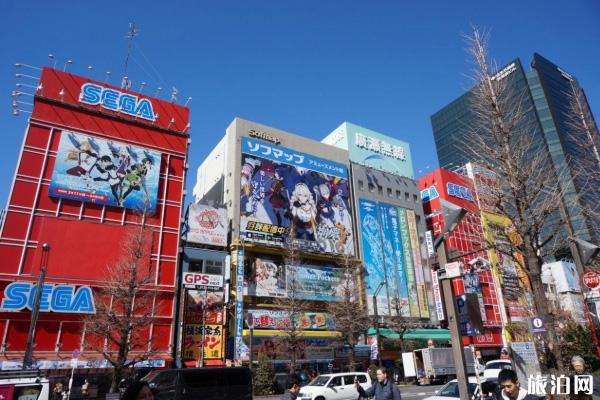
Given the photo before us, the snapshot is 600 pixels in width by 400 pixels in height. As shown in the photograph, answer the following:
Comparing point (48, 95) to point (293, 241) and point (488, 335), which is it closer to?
point (293, 241)

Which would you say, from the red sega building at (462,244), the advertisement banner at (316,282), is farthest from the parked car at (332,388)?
the red sega building at (462,244)

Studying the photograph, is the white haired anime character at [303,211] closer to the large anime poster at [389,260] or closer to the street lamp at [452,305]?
the large anime poster at [389,260]

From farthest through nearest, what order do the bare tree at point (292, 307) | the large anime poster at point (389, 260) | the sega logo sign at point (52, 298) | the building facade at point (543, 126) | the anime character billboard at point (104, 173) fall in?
1. the large anime poster at point (389, 260)
2. the bare tree at point (292, 307)
3. the anime character billboard at point (104, 173)
4. the sega logo sign at point (52, 298)
5. the building facade at point (543, 126)

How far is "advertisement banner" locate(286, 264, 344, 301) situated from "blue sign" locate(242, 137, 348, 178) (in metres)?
11.4

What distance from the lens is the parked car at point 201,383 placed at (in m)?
13.0

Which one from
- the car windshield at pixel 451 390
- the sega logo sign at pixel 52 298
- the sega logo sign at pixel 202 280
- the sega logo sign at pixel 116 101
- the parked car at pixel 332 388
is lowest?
the parked car at pixel 332 388

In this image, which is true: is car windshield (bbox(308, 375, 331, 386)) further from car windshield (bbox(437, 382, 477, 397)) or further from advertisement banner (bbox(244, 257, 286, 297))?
advertisement banner (bbox(244, 257, 286, 297))

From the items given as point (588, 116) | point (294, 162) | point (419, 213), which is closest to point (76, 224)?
point (294, 162)

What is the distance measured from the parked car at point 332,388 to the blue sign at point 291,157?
25924 millimetres

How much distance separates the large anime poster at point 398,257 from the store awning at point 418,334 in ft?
8.18

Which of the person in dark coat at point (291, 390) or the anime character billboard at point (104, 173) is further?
the anime character billboard at point (104, 173)

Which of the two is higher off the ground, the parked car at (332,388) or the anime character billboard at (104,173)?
the anime character billboard at (104,173)

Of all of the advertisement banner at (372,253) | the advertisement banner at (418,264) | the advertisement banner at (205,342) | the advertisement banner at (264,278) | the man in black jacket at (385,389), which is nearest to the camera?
the man in black jacket at (385,389)

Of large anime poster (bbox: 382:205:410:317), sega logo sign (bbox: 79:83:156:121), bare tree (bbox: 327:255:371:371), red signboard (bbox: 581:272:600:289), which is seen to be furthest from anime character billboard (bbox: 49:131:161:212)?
large anime poster (bbox: 382:205:410:317)
